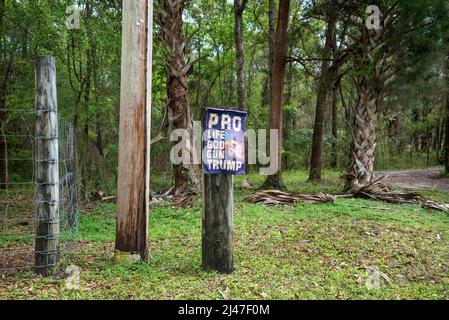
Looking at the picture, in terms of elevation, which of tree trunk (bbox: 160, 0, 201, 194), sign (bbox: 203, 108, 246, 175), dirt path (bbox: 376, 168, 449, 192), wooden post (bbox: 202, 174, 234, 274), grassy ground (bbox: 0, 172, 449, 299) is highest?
tree trunk (bbox: 160, 0, 201, 194)

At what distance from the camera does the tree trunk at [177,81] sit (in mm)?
8695

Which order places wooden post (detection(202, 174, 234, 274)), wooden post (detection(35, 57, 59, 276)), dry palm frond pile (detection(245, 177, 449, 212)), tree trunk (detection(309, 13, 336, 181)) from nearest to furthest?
wooden post (detection(35, 57, 59, 276))
wooden post (detection(202, 174, 234, 274))
dry palm frond pile (detection(245, 177, 449, 212))
tree trunk (detection(309, 13, 336, 181))

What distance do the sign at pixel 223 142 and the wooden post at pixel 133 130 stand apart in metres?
0.85

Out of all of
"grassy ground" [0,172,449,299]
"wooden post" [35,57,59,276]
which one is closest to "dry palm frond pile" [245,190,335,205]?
"grassy ground" [0,172,449,299]

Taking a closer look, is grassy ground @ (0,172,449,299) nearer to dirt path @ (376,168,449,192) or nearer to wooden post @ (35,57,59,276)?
wooden post @ (35,57,59,276)

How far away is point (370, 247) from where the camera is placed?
17.5ft

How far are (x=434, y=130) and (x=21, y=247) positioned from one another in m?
26.7

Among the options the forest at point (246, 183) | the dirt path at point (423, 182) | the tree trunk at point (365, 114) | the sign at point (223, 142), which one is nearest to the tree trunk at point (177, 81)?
the forest at point (246, 183)

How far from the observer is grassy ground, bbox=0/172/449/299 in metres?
3.74

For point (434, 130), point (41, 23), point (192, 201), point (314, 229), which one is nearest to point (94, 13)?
point (41, 23)

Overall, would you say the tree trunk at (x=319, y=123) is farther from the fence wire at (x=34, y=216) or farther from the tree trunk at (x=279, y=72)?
the fence wire at (x=34, y=216)

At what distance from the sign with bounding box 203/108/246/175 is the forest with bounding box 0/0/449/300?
0.22m

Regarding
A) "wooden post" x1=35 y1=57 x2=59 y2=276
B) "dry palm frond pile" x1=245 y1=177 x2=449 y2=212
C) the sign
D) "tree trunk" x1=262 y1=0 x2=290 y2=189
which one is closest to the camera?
"wooden post" x1=35 y1=57 x2=59 y2=276

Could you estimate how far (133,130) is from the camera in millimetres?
4391
